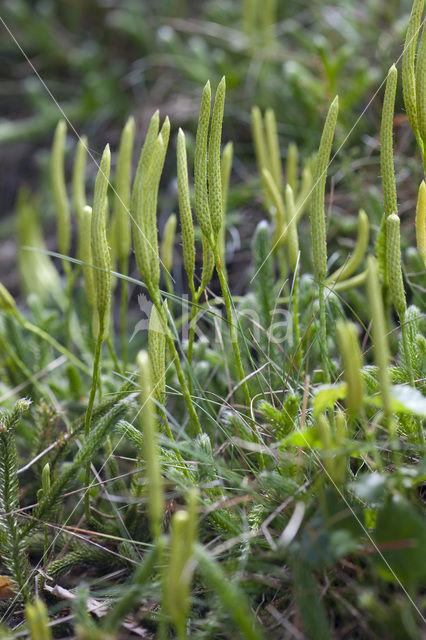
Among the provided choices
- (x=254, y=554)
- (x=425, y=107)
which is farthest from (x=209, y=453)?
(x=425, y=107)

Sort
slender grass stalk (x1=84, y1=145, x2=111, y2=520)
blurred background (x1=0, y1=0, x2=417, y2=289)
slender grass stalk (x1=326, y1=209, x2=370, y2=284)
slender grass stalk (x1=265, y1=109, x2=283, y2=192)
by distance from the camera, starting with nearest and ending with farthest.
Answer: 1. slender grass stalk (x1=84, y1=145, x2=111, y2=520)
2. slender grass stalk (x1=326, y1=209, x2=370, y2=284)
3. slender grass stalk (x1=265, y1=109, x2=283, y2=192)
4. blurred background (x1=0, y1=0, x2=417, y2=289)

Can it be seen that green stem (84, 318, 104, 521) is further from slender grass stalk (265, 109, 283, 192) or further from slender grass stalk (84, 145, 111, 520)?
slender grass stalk (265, 109, 283, 192)

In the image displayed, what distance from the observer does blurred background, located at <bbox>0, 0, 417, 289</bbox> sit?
1.50m

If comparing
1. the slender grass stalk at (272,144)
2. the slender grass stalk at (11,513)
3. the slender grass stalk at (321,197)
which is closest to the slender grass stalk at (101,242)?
the slender grass stalk at (11,513)

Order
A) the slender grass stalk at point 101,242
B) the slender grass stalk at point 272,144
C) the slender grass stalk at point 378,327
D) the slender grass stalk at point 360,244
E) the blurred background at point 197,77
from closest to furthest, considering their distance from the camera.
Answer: the slender grass stalk at point 378,327, the slender grass stalk at point 101,242, the slender grass stalk at point 360,244, the slender grass stalk at point 272,144, the blurred background at point 197,77

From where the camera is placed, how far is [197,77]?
186cm

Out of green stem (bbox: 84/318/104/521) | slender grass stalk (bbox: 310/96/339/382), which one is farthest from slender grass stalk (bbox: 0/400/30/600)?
slender grass stalk (bbox: 310/96/339/382)

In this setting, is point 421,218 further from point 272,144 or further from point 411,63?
point 272,144

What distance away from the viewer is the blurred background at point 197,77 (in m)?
1.50

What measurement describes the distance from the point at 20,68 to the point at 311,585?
7.98 feet

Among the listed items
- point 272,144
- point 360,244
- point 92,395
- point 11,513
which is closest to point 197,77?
point 272,144

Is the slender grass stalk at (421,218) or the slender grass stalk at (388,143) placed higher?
the slender grass stalk at (388,143)

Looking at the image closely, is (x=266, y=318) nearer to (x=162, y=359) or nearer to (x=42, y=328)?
(x=162, y=359)

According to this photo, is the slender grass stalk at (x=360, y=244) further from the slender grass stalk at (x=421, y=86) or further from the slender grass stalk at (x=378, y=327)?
the slender grass stalk at (x=378, y=327)
